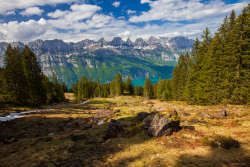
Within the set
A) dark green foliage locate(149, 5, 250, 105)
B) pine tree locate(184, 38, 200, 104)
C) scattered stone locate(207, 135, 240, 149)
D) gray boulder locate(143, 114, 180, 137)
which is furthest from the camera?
pine tree locate(184, 38, 200, 104)

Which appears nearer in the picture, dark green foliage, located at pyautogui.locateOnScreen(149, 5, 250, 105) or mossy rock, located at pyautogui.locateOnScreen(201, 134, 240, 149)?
mossy rock, located at pyautogui.locateOnScreen(201, 134, 240, 149)

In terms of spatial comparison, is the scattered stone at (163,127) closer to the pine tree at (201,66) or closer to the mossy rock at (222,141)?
the mossy rock at (222,141)

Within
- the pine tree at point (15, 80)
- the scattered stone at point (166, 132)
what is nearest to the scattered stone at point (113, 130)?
the scattered stone at point (166, 132)

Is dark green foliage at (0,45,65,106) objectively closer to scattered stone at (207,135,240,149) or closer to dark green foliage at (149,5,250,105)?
scattered stone at (207,135,240,149)

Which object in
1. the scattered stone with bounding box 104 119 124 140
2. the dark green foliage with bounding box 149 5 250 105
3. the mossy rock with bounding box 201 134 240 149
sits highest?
the dark green foliage with bounding box 149 5 250 105

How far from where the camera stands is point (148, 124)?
13.8 meters

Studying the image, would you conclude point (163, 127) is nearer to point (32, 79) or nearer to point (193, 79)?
point (193, 79)

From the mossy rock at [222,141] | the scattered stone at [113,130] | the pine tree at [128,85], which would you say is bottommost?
the pine tree at [128,85]

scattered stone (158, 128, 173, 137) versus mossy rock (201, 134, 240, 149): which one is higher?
mossy rock (201, 134, 240, 149)

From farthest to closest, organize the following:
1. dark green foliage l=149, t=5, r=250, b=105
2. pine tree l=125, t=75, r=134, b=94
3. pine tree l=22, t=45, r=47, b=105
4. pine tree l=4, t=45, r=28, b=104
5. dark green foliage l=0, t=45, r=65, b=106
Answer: pine tree l=125, t=75, r=134, b=94 → pine tree l=22, t=45, r=47, b=105 → dark green foliage l=0, t=45, r=65, b=106 → pine tree l=4, t=45, r=28, b=104 → dark green foliage l=149, t=5, r=250, b=105

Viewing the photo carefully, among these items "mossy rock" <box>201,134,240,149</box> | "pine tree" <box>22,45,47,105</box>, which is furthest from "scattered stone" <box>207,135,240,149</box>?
"pine tree" <box>22,45,47,105</box>

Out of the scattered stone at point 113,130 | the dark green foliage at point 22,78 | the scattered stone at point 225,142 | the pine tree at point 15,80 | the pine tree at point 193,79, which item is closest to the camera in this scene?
the scattered stone at point 225,142

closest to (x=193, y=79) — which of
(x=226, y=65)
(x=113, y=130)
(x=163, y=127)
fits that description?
(x=226, y=65)

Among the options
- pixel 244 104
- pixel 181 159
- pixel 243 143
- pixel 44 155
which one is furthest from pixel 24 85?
pixel 244 104
